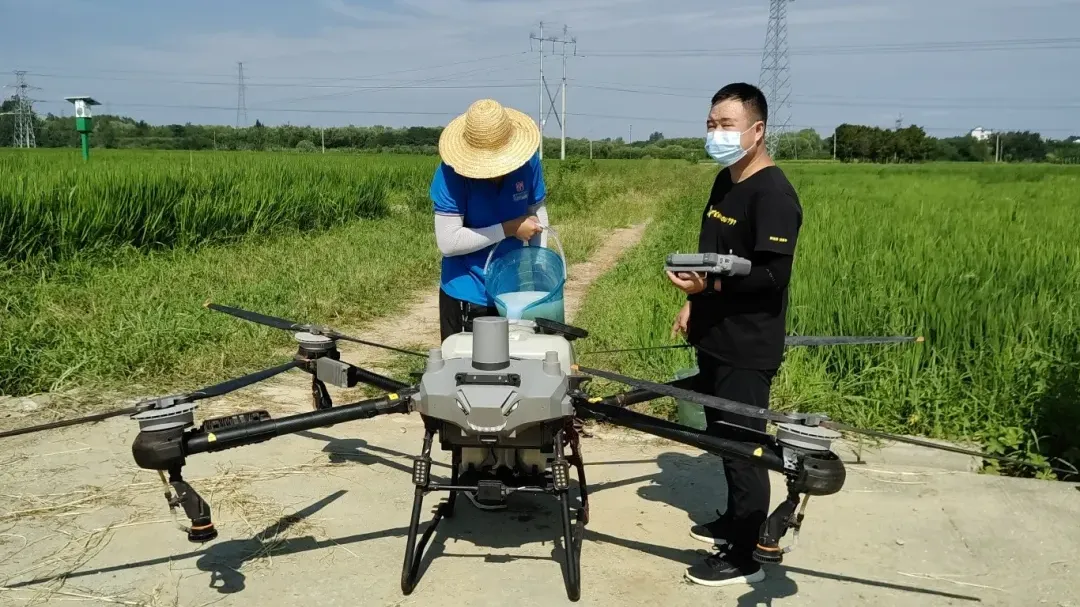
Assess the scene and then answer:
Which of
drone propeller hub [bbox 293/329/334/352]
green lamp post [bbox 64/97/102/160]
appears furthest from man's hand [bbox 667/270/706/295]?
green lamp post [bbox 64/97/102/160]

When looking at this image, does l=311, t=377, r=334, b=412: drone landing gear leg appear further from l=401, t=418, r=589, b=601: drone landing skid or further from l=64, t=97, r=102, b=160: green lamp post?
l=64, t=97, r=102, b=160: green lamp post

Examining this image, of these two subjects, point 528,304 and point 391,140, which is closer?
point 528,304

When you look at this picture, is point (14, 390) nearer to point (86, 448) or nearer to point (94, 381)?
point (94, 381)

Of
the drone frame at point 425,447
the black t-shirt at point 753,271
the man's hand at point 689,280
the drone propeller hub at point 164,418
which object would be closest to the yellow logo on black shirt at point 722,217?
the black t-shirt at point 753,271

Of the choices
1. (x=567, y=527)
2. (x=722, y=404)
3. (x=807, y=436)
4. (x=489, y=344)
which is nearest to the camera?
(x=807, y=436)

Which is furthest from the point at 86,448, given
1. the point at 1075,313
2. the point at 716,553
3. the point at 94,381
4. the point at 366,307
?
the point at 1075,313

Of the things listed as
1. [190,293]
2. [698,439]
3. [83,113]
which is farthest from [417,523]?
[83,113]

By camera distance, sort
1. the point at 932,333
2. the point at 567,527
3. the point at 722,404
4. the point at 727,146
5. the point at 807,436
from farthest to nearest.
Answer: the point at 932,333
the point at 727,146
the point at 567,527
the point at 722,404
the point at 807,436

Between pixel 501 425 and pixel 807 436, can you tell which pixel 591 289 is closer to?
pixel 501 425
